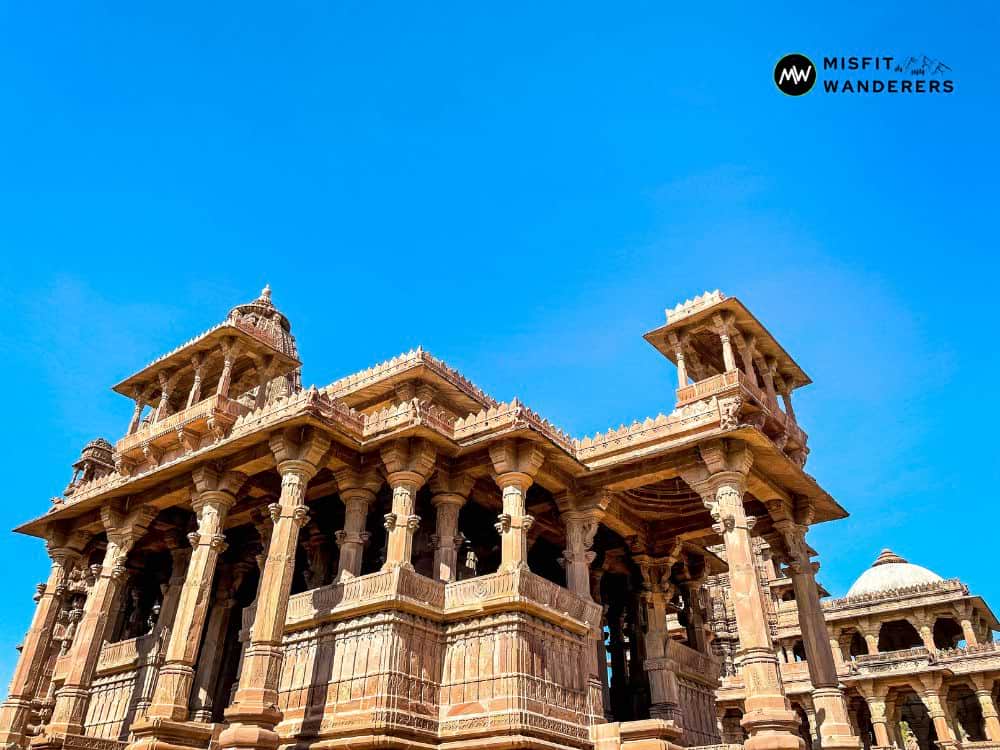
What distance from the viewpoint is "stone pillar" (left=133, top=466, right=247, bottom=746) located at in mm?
18422

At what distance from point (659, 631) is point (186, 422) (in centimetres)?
1653

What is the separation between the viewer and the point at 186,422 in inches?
992

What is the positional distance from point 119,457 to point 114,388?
13.3 feet

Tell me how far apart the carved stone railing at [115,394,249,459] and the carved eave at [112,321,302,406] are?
210 cm

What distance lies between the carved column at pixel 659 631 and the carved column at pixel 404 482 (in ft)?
29.6

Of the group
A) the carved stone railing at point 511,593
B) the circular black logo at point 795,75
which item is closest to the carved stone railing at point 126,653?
the carved stone railing at point 511,593

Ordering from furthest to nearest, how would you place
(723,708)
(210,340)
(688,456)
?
(723,708) < (210,340) < (688,456)

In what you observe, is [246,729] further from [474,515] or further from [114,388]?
[114,388]

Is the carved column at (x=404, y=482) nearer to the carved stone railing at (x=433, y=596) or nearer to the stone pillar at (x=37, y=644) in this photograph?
the carved stone railing at (x=433, y=596)

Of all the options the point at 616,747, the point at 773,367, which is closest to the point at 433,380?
the point at 773,367

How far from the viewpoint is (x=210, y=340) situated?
88.5 ft

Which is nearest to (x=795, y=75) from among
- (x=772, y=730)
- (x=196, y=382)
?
(x=772, y=730)

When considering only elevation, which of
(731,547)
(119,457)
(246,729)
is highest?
(119,457)

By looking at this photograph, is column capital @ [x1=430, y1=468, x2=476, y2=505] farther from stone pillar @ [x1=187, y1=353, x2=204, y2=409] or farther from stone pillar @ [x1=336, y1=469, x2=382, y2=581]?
stone pillar @ [x1=187, y1=353, x2=204, y2=409]
